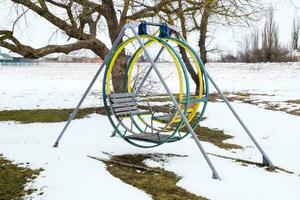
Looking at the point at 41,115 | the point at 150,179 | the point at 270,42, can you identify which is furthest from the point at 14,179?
the point at 270,42

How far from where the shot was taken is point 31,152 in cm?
552

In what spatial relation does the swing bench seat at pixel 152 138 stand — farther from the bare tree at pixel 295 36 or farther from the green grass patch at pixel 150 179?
the bare tree at pixel 295 36

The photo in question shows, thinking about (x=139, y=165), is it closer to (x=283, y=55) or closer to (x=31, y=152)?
(x=31, y=152)

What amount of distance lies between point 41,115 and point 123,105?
4.84 m

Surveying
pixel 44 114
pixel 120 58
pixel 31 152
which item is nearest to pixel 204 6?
pixel 120 58

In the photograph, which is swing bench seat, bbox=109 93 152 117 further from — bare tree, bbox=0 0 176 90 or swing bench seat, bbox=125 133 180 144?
bare tree, bbox=0 0 176 90

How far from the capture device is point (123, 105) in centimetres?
589

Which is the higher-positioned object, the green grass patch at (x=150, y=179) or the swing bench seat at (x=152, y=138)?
the swing bench seat at (x=152, y=138)

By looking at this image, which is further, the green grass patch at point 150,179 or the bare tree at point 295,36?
the bare tree at point 295,36

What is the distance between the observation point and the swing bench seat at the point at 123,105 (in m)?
5.76

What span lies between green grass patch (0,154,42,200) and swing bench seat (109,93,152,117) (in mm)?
1571

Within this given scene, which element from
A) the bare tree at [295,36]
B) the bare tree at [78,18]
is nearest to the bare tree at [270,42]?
the bare tree at [295,36]

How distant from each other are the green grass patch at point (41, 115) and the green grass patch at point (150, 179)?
4312mm

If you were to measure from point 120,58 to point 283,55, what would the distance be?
40.3 meters
